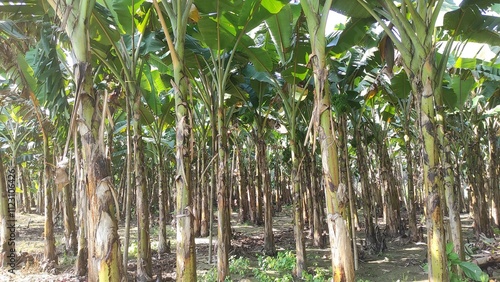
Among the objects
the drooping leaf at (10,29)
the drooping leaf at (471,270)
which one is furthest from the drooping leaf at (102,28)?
the drooping leaf at (471,270)

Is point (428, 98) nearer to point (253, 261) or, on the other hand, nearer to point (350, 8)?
point (350, 8)

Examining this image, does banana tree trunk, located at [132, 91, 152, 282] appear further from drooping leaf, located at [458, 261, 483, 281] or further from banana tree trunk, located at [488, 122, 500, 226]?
banana tree trunk, located at [488, 122, 500, 226]

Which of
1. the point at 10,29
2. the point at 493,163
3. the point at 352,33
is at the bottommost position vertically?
the point at 493,163

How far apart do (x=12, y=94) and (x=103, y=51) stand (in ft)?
9.69

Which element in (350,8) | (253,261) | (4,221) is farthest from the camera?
(253,261)

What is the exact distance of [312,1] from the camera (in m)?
3.25

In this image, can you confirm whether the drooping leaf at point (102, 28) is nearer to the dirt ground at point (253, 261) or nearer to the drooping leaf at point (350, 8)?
the drooping leaf at point (350, 8)

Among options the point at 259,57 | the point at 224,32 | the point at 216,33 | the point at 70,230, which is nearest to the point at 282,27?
the point at 259,57

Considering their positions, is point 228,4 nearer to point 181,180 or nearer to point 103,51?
point 103,51

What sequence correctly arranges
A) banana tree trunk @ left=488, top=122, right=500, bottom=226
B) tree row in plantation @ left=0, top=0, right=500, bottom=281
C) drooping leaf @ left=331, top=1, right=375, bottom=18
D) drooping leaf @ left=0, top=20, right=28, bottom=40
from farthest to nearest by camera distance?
banana tree trunk @ left=488, top=122, right=500, bottom=226, drooping leaf @ left=331, top=1, right=375, bottom=18, drooping leaf @ left=0, top=20, right=28, bottom=40, tree row in plantation @ left=0, top=0, right=500, bottom=281

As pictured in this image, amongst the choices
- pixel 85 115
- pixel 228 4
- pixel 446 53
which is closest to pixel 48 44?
pixel 85 115

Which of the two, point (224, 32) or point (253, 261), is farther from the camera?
point (253, 261)

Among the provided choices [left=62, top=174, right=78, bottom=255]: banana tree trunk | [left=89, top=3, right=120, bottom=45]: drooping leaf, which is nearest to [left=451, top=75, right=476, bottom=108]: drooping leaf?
[left=89, top=3, right=120, bottom=45]: drooping leaf

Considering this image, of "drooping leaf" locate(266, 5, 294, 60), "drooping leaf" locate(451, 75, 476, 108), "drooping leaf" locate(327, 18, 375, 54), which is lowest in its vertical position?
"drooping leaf" locate(451, 75, 476, 108)
